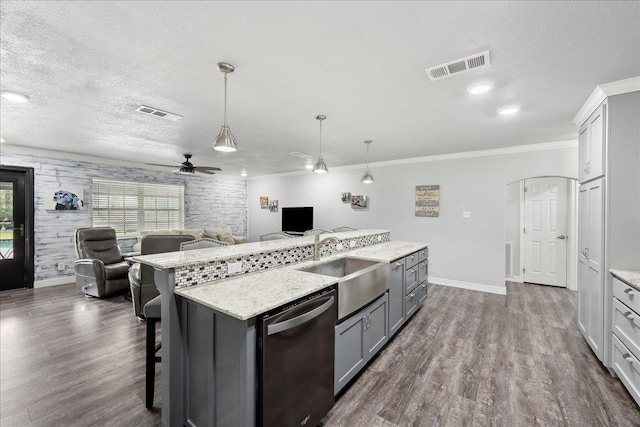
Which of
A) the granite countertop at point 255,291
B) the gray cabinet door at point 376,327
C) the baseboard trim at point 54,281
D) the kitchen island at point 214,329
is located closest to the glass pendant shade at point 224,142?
the kitchen island at point 214,329

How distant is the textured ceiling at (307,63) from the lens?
1514 mm

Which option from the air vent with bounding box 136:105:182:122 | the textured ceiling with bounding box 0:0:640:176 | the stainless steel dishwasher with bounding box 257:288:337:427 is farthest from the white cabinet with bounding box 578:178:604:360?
the air vent with bounding box 136:105:182:122

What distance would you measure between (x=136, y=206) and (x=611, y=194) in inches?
314

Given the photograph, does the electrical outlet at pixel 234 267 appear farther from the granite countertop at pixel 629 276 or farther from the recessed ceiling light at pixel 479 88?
the granite countertop at pixel 629 276

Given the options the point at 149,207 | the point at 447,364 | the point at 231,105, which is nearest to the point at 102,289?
the point at 149,207

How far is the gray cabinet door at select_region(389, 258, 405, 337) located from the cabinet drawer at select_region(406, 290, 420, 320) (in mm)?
201

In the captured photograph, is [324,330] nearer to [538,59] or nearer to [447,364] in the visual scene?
[447,364]

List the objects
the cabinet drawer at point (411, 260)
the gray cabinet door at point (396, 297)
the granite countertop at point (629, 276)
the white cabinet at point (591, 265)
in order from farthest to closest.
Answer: the cabinet drawer at point (411, 260) < the gray cabinet door at point (396, 297) < the white cabinet at point (591, 265) < the granite countertop at point (629, 276)

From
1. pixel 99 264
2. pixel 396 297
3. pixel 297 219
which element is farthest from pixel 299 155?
pixel 99 264

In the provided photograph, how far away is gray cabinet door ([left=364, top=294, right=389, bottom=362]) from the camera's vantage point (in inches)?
92.8

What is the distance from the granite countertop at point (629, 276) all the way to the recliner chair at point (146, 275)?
409cm

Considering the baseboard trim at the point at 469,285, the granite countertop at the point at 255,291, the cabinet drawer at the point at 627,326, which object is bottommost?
the baseboard trim at the point at 469,285

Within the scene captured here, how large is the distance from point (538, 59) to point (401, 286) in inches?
92.2

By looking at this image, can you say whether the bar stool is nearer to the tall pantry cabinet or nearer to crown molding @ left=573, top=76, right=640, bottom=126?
the tall pantry cabinet
